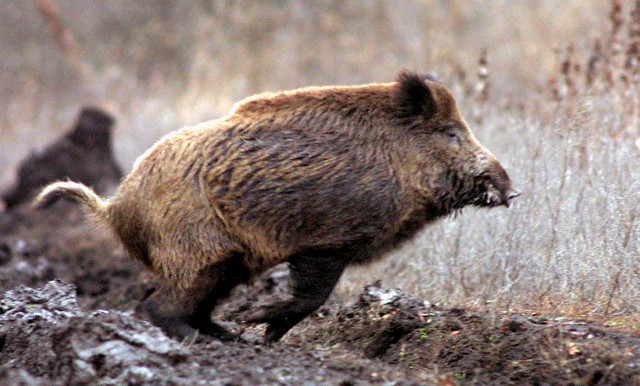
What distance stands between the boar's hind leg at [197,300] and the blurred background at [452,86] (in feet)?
5.50

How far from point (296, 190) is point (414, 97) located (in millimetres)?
926

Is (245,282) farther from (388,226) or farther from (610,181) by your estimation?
(610,181)

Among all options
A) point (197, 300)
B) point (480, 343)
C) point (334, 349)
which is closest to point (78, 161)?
point (197, 300)

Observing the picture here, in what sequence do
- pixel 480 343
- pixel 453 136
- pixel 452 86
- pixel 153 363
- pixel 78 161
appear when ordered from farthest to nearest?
pixel 78 161
pixel 452 86
pixel 453 136
pixel 480 343
pixel 153 363

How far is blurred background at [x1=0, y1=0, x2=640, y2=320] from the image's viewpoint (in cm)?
639

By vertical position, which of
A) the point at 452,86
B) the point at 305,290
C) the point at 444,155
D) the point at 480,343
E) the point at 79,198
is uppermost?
the point at 79,198

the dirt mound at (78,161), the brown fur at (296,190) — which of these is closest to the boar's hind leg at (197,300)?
the brown fur at (296,190)

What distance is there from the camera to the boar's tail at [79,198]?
5.70 m

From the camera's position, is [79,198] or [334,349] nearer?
[334,349]

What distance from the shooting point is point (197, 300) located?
17.6ft

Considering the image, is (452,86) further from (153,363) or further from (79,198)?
(153,363)

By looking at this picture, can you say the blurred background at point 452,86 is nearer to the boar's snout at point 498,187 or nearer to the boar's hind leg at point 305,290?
the boar's snout at point 498,187

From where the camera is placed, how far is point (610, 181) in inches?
255

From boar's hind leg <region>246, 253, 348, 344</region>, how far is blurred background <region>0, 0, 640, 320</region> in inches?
47.2
